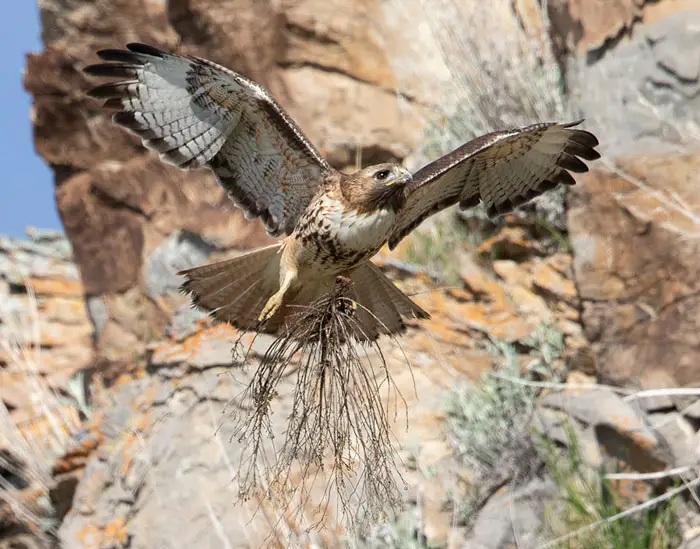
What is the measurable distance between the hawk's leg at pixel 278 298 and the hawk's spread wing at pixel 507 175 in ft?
2.29

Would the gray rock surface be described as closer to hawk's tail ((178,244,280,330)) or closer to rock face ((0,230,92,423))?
hawk's tail ((178,244,280,330))

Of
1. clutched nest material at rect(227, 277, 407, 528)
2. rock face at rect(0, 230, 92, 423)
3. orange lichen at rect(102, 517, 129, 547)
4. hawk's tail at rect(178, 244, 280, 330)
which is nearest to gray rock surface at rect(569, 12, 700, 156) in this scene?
hawk's tail at rect(178, 244, 280, 330)

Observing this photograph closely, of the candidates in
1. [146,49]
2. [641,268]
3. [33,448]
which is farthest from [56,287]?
[641,268]

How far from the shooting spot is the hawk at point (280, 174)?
4.25 m

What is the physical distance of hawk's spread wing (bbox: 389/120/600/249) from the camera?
4.82 meters

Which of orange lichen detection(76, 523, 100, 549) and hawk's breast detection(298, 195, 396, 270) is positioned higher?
hawk's breast detection(298, 195, 396, 270)

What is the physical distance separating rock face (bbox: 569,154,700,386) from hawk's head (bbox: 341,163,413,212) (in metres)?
1.74

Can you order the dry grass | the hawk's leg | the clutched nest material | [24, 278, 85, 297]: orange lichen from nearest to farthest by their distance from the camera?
1. the clutched nest material
2. the hawk's leg
3. the dry grass
4. [24, 278, 85, 297]: orange lichen

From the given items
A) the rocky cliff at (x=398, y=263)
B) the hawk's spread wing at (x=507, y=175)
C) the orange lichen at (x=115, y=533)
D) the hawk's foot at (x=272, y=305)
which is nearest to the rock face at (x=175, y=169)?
the rocky cliff at (x=398, y=263)

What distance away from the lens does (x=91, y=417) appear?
6840 mm

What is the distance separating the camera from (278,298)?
4227 mm

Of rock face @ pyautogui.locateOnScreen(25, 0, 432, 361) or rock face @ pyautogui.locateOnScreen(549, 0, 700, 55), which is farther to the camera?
rock face @ pyautogui.locateOnScreen(25, 0, 432, 361)

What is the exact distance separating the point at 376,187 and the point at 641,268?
2.30 metres

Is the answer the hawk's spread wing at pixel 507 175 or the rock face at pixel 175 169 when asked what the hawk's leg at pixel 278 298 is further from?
the rock face at pixel 175 169
